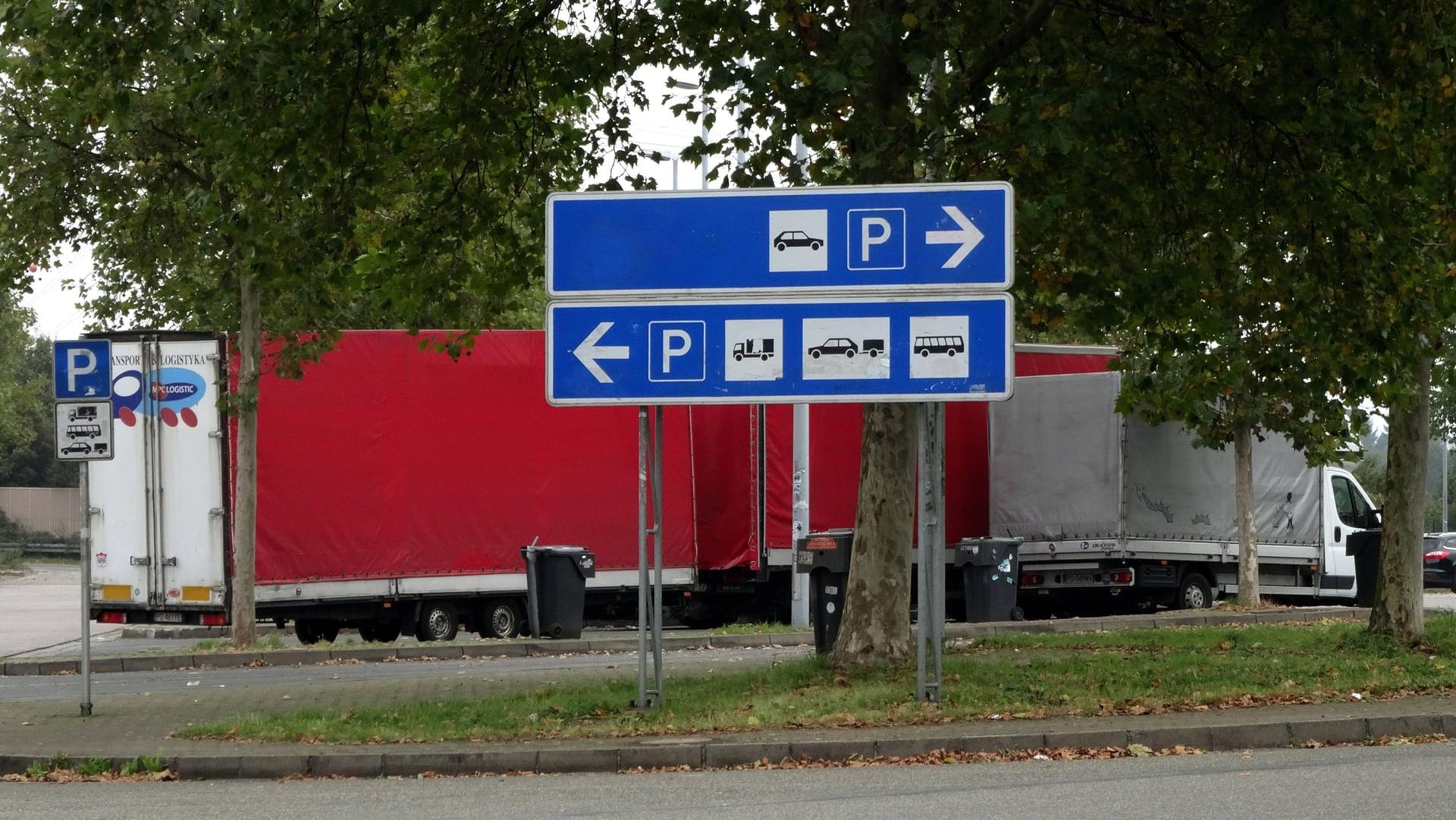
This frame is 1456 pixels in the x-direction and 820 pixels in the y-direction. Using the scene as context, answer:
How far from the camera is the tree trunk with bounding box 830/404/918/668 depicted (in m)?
13.4

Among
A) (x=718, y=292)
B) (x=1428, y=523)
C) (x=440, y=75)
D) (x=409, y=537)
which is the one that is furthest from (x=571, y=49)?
(x=1428, y=523)

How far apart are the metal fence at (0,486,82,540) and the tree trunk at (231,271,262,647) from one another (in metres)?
45.4

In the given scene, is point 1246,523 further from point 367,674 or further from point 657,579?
point 657,579

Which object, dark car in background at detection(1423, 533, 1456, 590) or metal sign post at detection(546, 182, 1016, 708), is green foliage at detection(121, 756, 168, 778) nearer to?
metal sign post at detection(546, 182, 1016, 708)

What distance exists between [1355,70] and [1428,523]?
71637mm

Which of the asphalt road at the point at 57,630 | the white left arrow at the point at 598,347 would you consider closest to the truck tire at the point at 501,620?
the asphalt road at the point at 57,630

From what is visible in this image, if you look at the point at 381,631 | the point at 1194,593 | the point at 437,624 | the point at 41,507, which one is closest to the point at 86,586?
the point at 437,624

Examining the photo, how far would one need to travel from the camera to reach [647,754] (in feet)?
34.8

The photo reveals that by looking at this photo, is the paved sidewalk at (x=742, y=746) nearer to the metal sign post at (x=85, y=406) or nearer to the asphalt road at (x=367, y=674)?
the metal sign post at (x=85, y=406)

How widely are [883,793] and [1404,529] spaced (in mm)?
8137

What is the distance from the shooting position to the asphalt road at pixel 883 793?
840cm

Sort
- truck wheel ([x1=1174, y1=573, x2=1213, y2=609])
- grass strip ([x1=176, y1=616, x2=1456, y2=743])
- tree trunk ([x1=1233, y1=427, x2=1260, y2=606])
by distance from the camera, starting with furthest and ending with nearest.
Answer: truck wheel ([x1=1174, y1=573, x2=1213, y2=609]) → tree trunk ([x1=1233, y1=427, x2=1260, y2=606]) → grass strip ([x1=176, y1=616, x2=1456, y2=743])

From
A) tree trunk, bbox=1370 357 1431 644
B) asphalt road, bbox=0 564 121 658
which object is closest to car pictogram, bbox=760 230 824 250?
tree trunk, bbox=1370 357 1431 644

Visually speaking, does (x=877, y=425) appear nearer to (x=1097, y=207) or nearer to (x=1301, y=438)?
(x=1097, y=207)
